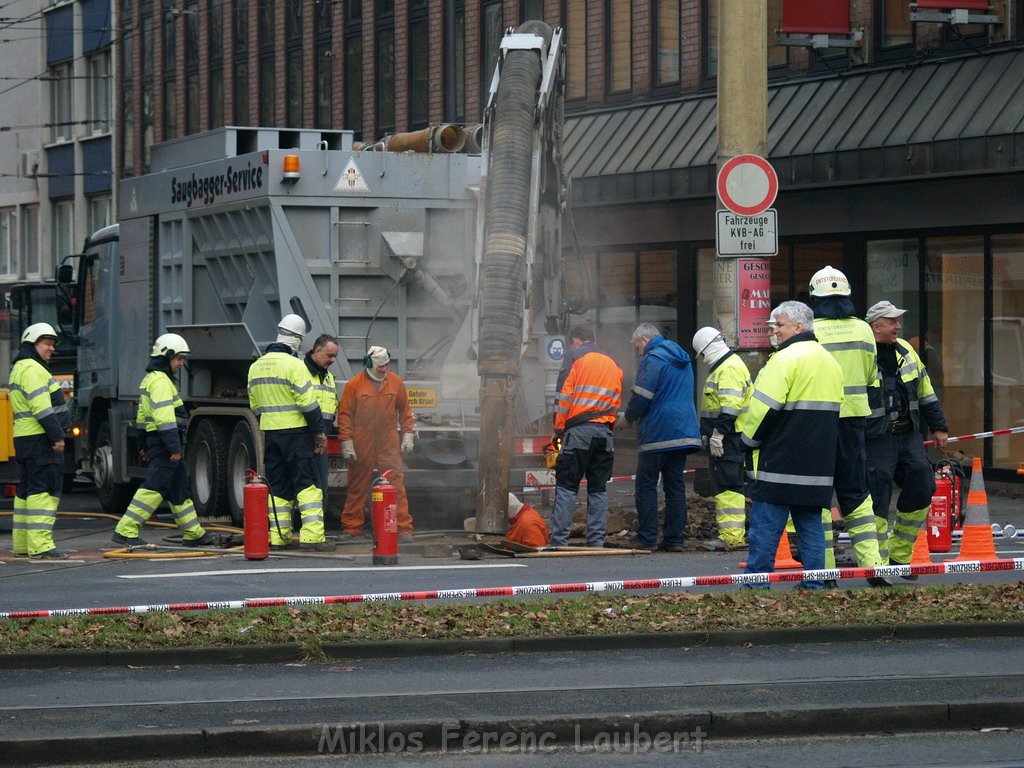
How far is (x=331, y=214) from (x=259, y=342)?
4.61 feet

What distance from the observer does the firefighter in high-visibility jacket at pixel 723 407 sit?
13711 mm

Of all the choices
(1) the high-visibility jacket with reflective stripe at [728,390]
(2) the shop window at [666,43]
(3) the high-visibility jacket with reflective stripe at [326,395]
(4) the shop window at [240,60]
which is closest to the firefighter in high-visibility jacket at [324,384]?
(3) the high-visibility jacket with reflective stripe at [326,395]

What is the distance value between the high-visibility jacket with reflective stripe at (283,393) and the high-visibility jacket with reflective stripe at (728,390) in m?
3.25

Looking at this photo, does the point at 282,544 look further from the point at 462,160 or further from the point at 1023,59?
the point at 1023,59

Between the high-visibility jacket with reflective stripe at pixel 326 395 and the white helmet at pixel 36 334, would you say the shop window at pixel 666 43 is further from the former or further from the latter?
the white helmet at pixel 36 334

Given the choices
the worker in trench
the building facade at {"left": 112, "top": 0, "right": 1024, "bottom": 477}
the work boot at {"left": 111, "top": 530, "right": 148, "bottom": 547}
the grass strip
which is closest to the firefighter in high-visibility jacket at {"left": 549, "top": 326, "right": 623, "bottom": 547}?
the worker in trench

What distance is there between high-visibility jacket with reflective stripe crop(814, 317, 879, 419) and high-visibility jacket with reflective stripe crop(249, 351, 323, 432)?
192 inches

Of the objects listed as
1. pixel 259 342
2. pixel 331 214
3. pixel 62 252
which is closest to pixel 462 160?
pixel 331 214

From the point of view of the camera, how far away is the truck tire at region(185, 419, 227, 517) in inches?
643

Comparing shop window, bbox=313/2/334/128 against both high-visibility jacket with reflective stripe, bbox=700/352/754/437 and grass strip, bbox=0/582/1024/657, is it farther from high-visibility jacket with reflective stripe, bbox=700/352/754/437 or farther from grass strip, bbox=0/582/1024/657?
grass strip, bbox=0/582/1024/657

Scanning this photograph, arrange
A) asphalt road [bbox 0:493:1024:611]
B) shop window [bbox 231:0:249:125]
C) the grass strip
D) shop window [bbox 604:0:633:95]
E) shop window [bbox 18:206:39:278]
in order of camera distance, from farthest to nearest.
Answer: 1. shop window [bbox 18:206:39:278]
2. shop window [bbox 231:0:249:125]
3. shop window [bbox 604:0:633:95]
4. asphalt road [bbox 0:493:1024:611]
5. the grass strip

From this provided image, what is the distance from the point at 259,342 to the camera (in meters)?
15.8

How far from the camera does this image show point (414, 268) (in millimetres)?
15398

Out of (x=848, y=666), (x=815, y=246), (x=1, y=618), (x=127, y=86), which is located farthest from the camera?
(x=127, y=86)
